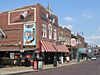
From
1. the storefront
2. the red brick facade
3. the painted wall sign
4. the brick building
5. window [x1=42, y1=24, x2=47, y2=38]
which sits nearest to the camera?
the brick building

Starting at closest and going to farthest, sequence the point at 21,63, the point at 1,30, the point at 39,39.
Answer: the point at 21,63 < the point at 39,39 < the point at 1,30

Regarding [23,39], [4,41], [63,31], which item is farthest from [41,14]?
[63,31]

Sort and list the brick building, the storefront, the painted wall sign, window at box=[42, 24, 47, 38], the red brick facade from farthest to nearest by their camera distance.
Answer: window at box=[42, 24, 47, 38], the painted wall sign, the red brick facade, the storefront, the brick building

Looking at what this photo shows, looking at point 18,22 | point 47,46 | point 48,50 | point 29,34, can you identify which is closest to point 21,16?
point 18,22

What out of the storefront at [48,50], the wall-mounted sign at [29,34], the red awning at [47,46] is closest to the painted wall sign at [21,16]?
the wall-mounted sign at [29,34]

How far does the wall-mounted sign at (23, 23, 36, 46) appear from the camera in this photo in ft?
171

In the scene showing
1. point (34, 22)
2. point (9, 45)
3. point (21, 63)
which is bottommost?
point (21, 63)

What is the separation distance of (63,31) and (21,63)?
2756 centimetres

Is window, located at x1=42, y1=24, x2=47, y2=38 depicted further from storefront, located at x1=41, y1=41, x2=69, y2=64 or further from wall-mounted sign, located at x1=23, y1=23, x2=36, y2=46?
wall-mounted sign, located at x1=23, y1=23, x2=36, y2=46

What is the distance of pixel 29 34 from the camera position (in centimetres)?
5256

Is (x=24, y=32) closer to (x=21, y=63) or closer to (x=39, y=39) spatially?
(x=39, y=39)

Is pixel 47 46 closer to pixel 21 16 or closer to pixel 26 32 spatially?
pixel 26 32

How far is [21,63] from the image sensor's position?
48.6 m

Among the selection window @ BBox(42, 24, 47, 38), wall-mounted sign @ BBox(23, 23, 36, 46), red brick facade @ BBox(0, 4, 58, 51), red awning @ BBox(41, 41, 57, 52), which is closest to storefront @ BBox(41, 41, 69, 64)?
red awning @ BBox(41, 41, 57, 52)
